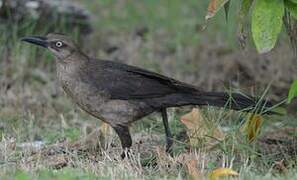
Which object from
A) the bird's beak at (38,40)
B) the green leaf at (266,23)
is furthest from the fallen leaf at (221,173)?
the bird's beak at (38,40)

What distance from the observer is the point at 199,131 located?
7.23 metres

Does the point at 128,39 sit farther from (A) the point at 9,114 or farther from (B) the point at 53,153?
(B) the point at 53,153

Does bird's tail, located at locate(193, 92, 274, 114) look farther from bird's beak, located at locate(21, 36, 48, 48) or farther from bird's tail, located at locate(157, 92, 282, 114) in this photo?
bird's beak, located at locate(21, 36, 48, 48)

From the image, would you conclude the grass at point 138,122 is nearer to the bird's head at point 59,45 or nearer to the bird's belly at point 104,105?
the bird's belly at point 104,105

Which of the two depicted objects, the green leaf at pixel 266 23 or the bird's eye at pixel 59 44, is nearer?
the green leaf at pixel 266 23

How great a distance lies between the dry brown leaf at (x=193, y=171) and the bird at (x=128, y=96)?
0.88 meters

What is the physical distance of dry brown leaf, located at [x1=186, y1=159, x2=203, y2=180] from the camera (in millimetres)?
6035

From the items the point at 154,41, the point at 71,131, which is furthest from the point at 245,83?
the point at 71,131

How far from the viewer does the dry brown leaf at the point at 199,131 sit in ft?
23.1

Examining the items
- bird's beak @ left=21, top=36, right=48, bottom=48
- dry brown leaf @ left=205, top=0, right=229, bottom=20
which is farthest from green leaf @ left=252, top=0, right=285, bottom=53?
bird's beak @ left=21, top=36, right=48, bottom=48

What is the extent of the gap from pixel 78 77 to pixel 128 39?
438cm

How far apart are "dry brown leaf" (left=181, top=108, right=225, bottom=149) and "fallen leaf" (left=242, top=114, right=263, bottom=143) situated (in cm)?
21

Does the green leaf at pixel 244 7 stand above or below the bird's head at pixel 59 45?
above

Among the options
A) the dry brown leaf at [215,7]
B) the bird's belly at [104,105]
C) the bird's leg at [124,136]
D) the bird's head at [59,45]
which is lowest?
the bird's leg at [124,136]
